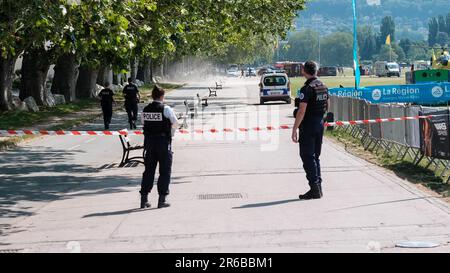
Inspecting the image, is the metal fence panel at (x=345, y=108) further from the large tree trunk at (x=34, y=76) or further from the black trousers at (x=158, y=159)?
the large tree trunk at (x=34, y=76)

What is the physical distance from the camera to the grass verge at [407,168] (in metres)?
12.4

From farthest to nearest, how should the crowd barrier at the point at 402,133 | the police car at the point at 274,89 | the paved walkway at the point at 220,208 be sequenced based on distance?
1. the police car at the point at 274,89
2. the crowd barrier at the point at 402,133
3. the paved walkway at the point at 220,208

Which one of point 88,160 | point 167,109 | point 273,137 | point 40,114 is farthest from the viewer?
point 40,114

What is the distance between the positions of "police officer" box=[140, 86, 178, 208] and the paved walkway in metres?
0.39

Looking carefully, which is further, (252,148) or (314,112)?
(252,148)

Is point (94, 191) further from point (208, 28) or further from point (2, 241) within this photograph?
point (208, 28)

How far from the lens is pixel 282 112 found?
115 ft

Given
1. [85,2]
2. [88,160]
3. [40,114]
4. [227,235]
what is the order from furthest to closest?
[40,114]
[88,160]
[85,2]
[227,235]

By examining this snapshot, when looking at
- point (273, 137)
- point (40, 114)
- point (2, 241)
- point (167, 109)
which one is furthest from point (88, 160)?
point (40, 114)

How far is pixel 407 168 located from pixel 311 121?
386 cm

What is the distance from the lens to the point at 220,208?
1087cm

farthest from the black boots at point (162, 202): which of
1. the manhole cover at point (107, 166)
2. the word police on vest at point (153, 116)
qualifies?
the manhole cover at point (107, 166)

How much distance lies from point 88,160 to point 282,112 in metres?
17.6

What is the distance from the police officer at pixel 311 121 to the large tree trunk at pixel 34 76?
26659 mm
